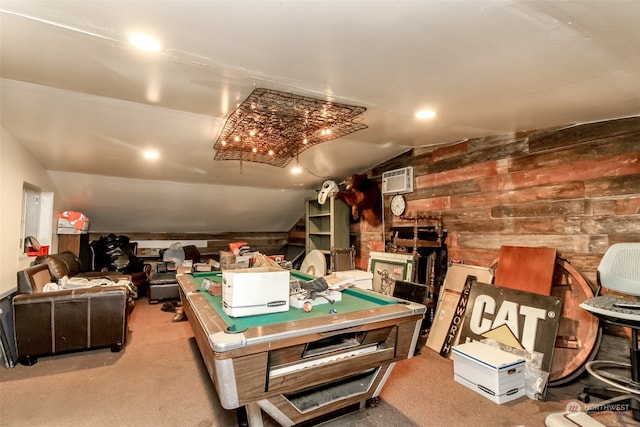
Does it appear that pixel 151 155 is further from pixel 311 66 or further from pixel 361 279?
pixel 361 279

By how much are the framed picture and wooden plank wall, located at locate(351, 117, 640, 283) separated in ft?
1.75

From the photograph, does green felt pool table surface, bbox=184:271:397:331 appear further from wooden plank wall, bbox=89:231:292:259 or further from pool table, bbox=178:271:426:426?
wooden plank wall, bbox=89:231:292:259

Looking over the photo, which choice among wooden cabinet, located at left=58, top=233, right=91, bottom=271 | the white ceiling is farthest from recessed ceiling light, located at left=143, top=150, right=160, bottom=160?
wooden cabinet, located at left=58, top=233, right=91, bottom=271

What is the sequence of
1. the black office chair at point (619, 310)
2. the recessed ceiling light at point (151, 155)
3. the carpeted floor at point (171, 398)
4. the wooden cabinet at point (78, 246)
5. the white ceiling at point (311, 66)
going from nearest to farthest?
the white ceiling at point (311, 66), the black office chair at point (619, 310), the carpeted floor at point (171, 398), the recessed ceiling light at point (151, 155), the wooden cabinet at point (78, 246)

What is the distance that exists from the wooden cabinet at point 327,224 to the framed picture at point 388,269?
801 mm

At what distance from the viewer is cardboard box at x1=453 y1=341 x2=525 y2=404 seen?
7.59ft

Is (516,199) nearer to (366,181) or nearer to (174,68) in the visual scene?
(366,181)

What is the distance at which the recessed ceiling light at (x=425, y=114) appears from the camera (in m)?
2.61

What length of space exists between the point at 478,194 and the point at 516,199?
1.32 ft

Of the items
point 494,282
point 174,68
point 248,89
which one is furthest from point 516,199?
point 174,68

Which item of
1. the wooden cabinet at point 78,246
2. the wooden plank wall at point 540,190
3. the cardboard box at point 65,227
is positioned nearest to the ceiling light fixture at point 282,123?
the wooden plank wall at point 540,190

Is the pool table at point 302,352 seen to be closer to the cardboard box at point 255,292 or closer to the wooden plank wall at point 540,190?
the cardboard box at point 255,292

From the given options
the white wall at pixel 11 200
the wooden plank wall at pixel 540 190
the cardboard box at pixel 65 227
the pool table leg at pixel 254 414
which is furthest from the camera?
the cardboard box at pixel 65 227

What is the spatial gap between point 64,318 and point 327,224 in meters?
4.11
